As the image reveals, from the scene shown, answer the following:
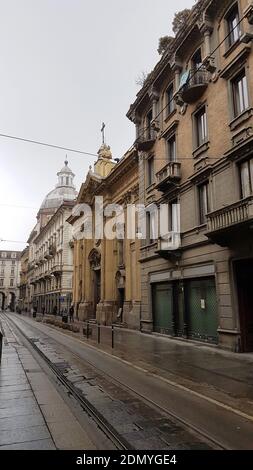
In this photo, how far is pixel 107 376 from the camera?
9523 mm

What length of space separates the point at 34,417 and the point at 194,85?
15005 mm

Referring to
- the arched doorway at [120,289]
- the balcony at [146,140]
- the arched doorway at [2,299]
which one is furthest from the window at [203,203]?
the arched doorway at [2,299]

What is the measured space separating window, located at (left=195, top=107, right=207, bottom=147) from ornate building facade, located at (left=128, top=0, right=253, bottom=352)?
0.16 feet

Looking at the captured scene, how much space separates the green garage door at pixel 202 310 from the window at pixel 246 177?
3943 mm

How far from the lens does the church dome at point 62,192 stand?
75.3 metres

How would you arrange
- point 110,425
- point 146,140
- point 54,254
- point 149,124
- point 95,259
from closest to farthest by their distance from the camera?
point 110,425 → point 146,140 → point 149,124 → point 95,259 → point 54,254

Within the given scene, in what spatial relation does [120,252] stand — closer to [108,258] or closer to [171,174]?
[108,258]

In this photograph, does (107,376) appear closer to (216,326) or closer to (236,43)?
(216,326)

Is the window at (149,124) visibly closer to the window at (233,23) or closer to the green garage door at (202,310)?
the window at (233,23)

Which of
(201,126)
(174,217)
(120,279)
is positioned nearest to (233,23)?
(201,126)

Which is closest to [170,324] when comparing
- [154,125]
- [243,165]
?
[243,165]

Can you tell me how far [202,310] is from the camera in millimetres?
15719

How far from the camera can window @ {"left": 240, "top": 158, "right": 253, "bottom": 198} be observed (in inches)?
516

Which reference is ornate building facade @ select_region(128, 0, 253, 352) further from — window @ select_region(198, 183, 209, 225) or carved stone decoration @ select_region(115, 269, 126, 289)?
carved stone decoration @ select_region(115, 269, 126, 289)
